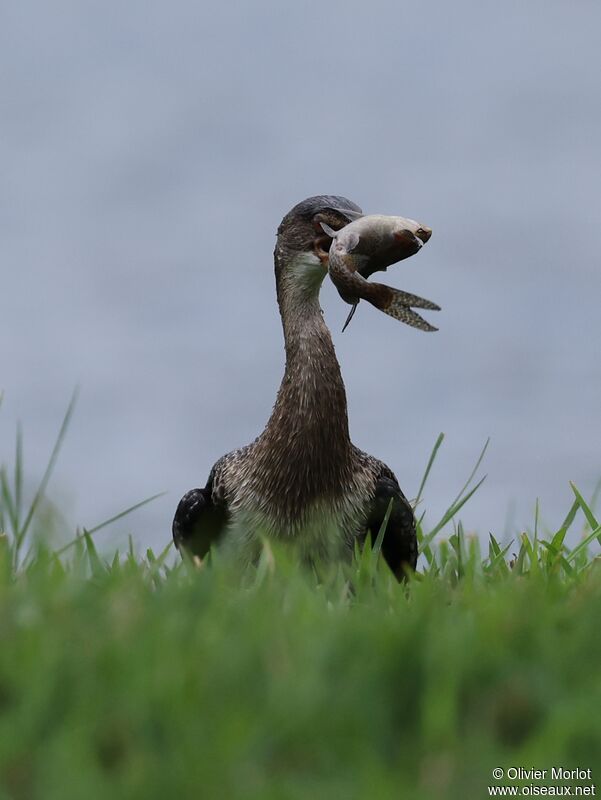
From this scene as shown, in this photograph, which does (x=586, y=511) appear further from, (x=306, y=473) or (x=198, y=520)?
(x=198, y=520)

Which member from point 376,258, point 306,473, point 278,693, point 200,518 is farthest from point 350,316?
point 278,693

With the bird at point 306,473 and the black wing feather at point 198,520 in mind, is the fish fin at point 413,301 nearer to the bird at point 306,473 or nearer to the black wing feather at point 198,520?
the bird at point 306,473

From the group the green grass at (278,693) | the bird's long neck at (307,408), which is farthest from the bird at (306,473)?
the green grass at (278,693)

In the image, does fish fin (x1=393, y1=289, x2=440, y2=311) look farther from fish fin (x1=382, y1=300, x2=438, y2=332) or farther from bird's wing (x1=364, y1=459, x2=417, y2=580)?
bird's wing (x1=364, y1=459, x2=417, y2=580)

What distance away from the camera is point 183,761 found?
7.78ft

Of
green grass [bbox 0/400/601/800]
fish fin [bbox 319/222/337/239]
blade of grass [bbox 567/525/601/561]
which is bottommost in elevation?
green grass [bbox 0/400/601/800]

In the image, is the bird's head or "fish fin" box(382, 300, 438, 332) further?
the bird's head

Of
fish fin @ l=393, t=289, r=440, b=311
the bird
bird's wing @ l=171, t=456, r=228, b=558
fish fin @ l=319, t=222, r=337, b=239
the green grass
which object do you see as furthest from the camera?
fish fin @ l=319, t=222, r=337, b=239

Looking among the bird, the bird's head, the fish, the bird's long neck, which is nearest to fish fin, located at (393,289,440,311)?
the fish

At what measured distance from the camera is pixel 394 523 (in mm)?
6199

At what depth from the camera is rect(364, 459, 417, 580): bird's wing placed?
20.4ft

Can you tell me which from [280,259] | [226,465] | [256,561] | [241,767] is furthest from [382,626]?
[280,259]

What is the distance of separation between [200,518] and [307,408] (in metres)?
0.77

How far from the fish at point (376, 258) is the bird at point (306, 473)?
15 cm
